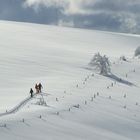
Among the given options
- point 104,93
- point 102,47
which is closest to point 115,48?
point 102,47

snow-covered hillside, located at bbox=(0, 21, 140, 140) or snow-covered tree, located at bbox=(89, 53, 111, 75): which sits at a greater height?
snow-covered tree, located at bbox=(89, 53, 111, 75)

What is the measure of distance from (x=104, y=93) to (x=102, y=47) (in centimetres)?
8121

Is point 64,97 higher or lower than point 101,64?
lower

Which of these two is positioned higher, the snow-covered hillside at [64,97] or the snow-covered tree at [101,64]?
the snow-covered tree at [101,64]

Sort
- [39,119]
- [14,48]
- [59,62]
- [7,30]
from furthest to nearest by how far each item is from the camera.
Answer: [7,30] < [14,48] < [59,62] < [39,119]

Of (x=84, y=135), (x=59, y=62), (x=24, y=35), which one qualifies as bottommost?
(x=84, y=135)

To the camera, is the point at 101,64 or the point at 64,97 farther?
the point at 101,64

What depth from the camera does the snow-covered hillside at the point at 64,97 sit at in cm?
4853

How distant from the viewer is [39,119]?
50.0 metres

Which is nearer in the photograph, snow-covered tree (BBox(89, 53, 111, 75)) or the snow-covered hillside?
the snow-covered hillside

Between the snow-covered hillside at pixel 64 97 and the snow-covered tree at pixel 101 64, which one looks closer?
the snow-covered hillside at pixel 64 97

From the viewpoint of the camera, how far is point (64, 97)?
63.1 metres

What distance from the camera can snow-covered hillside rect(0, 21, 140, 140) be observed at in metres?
48.5

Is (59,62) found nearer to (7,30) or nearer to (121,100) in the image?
(121,100)
